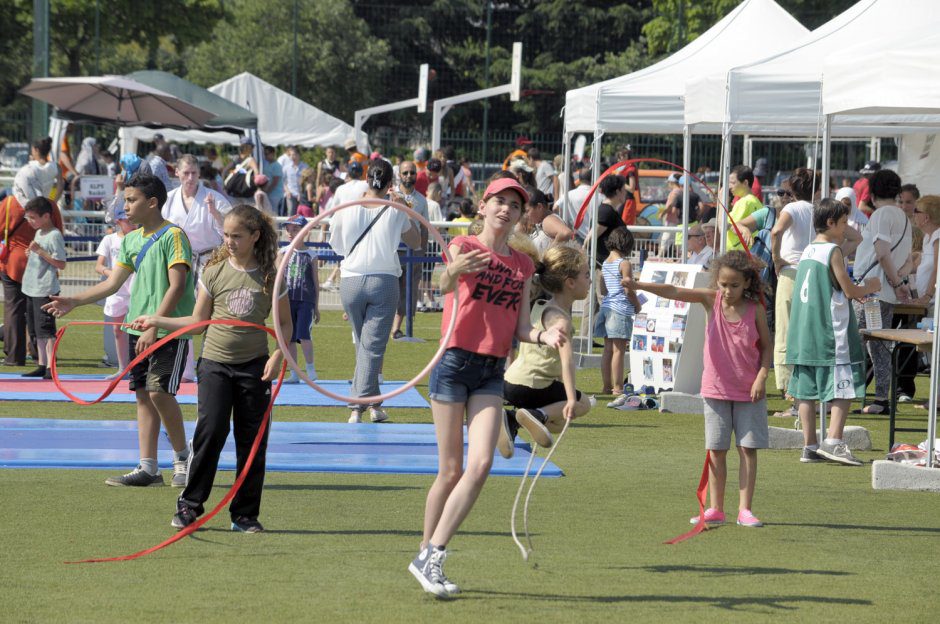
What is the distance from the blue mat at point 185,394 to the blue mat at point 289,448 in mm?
1313

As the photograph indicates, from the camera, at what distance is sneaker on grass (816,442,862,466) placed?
986cm

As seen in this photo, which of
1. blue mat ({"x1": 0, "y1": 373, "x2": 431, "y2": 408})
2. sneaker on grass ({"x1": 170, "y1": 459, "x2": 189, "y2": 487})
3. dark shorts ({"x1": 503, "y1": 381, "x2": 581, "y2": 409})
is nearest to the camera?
dark shorts ({"x1": 503, "y1": 381, "x2": 581, "y2": 409})

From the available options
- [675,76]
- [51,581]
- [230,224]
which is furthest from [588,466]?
[675,76]

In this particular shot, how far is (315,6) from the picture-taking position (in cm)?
5056

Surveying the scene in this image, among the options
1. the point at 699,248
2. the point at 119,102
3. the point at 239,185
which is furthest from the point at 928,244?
the point at 119,102

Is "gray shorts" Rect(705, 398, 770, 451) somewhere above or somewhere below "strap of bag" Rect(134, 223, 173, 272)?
below

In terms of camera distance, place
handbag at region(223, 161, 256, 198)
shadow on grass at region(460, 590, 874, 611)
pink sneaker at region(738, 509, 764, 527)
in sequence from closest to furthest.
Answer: shadow on grass at region(460, 590, 874, 611)
pink sneaker at region(738, 509, 764, 527)
handbag at region(223, 161, 256, 198)

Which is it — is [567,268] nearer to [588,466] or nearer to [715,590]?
[715,590]

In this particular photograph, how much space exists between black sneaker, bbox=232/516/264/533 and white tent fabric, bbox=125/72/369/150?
29.1 metres

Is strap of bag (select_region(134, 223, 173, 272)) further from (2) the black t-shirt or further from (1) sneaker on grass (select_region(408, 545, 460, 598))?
(2) the black t-shirt

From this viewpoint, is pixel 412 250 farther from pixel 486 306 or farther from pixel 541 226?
A: pixel 486 306

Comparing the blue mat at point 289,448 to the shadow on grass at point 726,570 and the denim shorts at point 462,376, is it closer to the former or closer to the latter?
the shadow on grass at point 726,570

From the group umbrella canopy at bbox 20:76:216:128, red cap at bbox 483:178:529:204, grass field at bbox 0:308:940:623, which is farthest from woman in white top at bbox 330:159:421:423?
umbrella canopy at bbox 20:76:216:128

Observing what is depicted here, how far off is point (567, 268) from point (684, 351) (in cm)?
601
